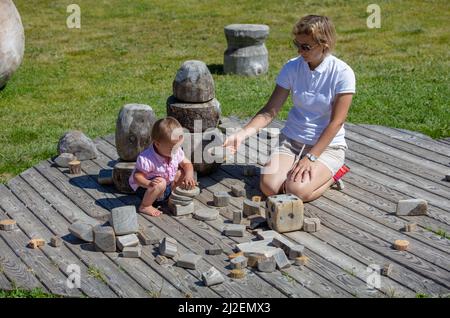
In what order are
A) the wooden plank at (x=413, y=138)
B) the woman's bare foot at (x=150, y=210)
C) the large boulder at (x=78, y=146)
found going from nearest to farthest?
the woman's bare foot at (x=150, y=210) < the large boulder at (x=78, y=146) < the wooden plank at (x=413, y=138)

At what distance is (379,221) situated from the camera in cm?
639

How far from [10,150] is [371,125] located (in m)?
3.70

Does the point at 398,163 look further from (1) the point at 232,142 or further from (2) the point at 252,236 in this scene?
(2) the point at 252,236

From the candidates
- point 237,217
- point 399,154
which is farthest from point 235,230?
point 399,154

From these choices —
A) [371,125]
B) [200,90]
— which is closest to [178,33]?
[371,125]

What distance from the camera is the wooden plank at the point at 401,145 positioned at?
25.4ft

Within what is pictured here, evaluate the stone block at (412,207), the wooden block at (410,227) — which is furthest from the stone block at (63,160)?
the wooden block at (410,227)

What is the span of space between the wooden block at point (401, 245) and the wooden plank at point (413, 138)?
2.19 meters

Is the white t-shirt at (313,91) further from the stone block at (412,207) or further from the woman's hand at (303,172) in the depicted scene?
the stone block at (412,207)

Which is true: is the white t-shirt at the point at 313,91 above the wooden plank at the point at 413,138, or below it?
above

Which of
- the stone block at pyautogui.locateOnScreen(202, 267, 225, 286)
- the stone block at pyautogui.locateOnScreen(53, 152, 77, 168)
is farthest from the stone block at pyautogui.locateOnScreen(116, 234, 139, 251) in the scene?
the stone block at pyautogui.locateOnScreen(53, 152, 77, 168)

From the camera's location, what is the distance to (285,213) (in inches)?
243

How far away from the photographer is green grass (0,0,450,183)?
30.8ft
